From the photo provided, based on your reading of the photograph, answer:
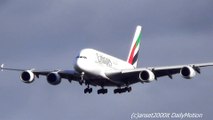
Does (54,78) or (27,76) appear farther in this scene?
(27,76)

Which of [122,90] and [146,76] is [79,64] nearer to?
[146,76]

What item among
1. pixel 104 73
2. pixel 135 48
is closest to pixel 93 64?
pixel 104 73

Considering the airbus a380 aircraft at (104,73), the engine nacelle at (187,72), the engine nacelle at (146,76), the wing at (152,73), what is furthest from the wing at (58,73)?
the engine nacelle at (187,72)

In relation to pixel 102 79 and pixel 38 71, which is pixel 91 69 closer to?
pixel 102 79

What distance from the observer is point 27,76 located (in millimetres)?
83125

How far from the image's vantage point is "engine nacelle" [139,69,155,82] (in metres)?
79.2

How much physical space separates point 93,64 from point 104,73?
5.36 ft

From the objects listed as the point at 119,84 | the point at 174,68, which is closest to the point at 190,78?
the point at 174,68

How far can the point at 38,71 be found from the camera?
84.4 metres

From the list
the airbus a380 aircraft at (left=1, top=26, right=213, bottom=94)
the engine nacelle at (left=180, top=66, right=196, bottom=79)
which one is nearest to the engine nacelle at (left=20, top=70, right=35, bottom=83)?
the airbus a380 aircraft at (left=1, top=26, right=213, bottom=94)

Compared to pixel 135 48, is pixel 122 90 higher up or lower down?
lower down

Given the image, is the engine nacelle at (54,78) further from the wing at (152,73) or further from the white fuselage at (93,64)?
the wing at (152,73)

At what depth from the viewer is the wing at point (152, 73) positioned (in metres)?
78.2

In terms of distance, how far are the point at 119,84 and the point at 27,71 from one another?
9.54 meters
